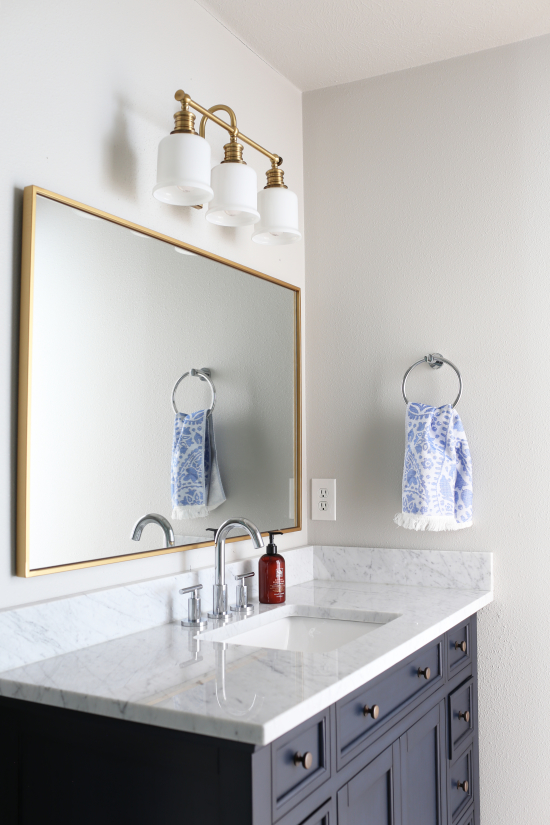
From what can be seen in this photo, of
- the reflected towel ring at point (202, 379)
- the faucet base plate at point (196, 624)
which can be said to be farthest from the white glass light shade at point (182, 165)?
the faucet base plate at point (196, 624)

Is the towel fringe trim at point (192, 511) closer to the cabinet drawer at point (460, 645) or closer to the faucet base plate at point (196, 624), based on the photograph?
the faucet base plate at point (196, 624)

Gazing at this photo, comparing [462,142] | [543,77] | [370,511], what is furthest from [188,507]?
[543,77]

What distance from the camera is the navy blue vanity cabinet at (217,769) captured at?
3.41ft

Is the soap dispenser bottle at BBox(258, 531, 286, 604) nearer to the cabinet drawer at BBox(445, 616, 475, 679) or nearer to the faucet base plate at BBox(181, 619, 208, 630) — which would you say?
the faucet base plate at BBox(181, 619, 208, 630)

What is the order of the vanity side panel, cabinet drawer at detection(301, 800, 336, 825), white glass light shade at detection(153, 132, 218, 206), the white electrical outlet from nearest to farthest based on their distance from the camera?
the vanity side panel < cabinet drawer at detection(301, 800, 336, 825) < white glass light shade at detection(153, 132, 218, 206) < the white electrical outlet

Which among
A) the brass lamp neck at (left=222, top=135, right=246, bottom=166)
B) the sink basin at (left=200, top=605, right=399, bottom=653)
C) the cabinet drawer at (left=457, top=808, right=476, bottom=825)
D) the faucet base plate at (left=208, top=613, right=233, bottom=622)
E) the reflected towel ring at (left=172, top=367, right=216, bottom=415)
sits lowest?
the cabinet drawer at (left=457, top=808, right=476, bottom=825)

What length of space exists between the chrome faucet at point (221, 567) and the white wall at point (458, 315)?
2.07 ft

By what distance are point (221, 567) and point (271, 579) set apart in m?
0.19

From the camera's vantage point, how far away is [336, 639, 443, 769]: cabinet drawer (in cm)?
126

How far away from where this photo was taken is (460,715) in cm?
183

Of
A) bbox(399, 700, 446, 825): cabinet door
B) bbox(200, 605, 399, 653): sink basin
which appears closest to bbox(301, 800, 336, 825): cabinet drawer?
bbox(399, 700, 446, 825): cabinet door

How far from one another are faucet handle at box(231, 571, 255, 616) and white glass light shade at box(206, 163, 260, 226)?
2.76 ft

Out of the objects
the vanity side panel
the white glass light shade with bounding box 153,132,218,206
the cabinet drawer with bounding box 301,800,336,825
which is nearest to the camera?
the vanity side panel

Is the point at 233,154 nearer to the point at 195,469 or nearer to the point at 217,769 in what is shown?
the point at 195,469
